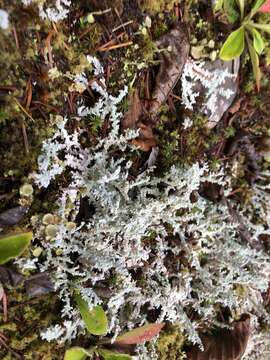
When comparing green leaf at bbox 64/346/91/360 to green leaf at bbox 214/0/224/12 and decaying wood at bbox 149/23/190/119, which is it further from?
green leaf at bbox 214/0/224/12

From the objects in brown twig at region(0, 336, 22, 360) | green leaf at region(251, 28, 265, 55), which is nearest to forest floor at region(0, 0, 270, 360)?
brown twig at region(0, 336, 22, 360)

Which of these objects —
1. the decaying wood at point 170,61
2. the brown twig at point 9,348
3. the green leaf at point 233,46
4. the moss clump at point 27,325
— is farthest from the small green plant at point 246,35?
the brown twig at point 9,348

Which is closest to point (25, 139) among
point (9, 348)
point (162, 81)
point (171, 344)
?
point (162, 81)

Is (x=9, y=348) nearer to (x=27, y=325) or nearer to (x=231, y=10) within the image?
(x=27, y=325)

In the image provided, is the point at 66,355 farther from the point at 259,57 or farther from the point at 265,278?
the point at 259,57

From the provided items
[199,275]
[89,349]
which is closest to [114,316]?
[89,349]
